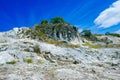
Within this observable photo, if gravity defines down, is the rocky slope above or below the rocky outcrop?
below

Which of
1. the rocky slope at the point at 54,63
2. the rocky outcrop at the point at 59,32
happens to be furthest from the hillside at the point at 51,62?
the rocky outcrop at the point at 59,32

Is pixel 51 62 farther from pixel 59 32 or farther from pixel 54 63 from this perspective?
pixel 59 32

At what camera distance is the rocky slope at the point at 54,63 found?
33.5 meters

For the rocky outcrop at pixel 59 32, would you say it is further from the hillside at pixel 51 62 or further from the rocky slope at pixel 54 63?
the rocky slope at pixel 54 63

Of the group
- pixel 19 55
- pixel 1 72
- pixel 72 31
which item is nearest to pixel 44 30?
pixel 72 31

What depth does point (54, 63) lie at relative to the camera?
4438 cm

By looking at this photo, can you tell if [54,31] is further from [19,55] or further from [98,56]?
A: [19,55]

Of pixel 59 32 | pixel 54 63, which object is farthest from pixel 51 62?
pixel 59 32

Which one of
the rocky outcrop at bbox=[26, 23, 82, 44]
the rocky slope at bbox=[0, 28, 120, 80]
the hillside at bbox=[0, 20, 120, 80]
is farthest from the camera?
the rocky outcrop at bbox=[26, 23, 82, 44]

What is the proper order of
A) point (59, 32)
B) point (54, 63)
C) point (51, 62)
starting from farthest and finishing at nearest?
point (59, 32) → point (51, 62) → point (54, 63)

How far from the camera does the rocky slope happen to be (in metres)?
33.5

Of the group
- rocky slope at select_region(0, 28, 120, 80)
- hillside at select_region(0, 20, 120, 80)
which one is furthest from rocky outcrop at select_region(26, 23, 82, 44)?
rocky slope at select_region(0, 28, 120, 80)

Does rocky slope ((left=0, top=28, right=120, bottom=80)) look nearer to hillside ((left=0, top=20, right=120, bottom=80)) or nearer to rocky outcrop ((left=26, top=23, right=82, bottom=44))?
hillside ((left=0, top=20, right=120, bottom=80))

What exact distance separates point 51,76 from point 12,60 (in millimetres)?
13152
